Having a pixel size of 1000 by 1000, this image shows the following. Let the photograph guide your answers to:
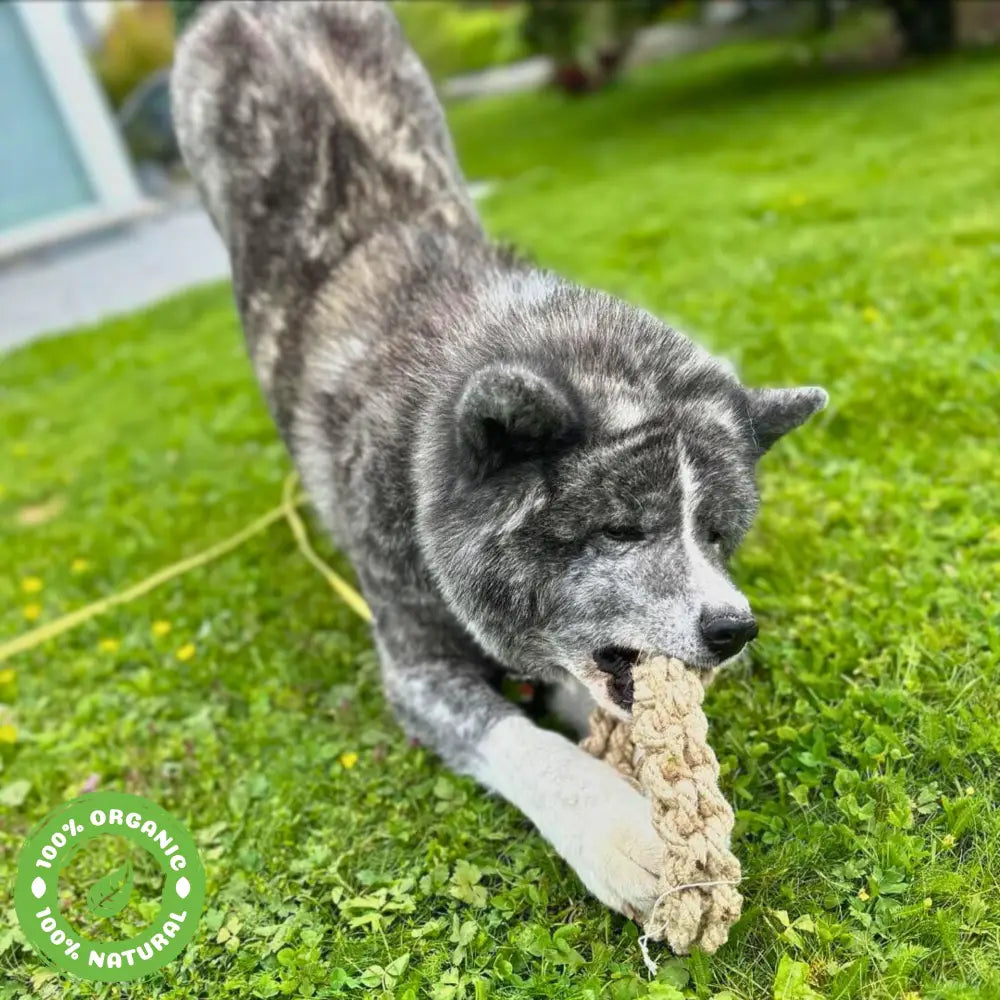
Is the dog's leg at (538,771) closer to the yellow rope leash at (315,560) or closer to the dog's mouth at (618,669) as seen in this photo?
the dog's mouth at (618,669)

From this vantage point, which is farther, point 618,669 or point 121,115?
point 121,115

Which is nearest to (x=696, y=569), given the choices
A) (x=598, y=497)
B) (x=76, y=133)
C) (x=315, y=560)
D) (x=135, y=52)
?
(x=598, y=497)

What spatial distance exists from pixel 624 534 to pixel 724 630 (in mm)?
319

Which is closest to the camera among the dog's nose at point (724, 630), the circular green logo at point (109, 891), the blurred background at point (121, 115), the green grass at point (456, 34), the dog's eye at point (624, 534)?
the dog's nose at point (724, 630)

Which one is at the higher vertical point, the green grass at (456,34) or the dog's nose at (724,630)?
the dog's nose at (724,630)

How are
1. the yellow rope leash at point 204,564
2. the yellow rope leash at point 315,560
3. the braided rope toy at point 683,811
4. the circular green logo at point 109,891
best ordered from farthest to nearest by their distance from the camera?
the yellow rope leash at point 204,564 → the yellow rope leash at point 315,560 → the circular green logo at point 109,891 → the braided rope toy at point 683,811

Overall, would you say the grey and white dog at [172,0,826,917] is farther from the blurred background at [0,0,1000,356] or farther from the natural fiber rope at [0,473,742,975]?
the blurred background at [0,0,1000,356]

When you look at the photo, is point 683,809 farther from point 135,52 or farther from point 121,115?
point 135,52

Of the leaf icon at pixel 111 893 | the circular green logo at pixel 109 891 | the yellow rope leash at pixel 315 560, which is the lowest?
the yellow rope leash at pixel 315 560

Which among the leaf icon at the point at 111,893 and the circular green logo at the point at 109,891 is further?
the leaf icon at the point at 111,893

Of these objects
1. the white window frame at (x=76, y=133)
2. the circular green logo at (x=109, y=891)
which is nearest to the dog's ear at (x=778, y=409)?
the circular green logo at (x=109, y=891)

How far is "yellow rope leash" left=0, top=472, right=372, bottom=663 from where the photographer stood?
3707 millimetres

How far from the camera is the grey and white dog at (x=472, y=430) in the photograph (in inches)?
86.4

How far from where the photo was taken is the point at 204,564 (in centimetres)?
421
